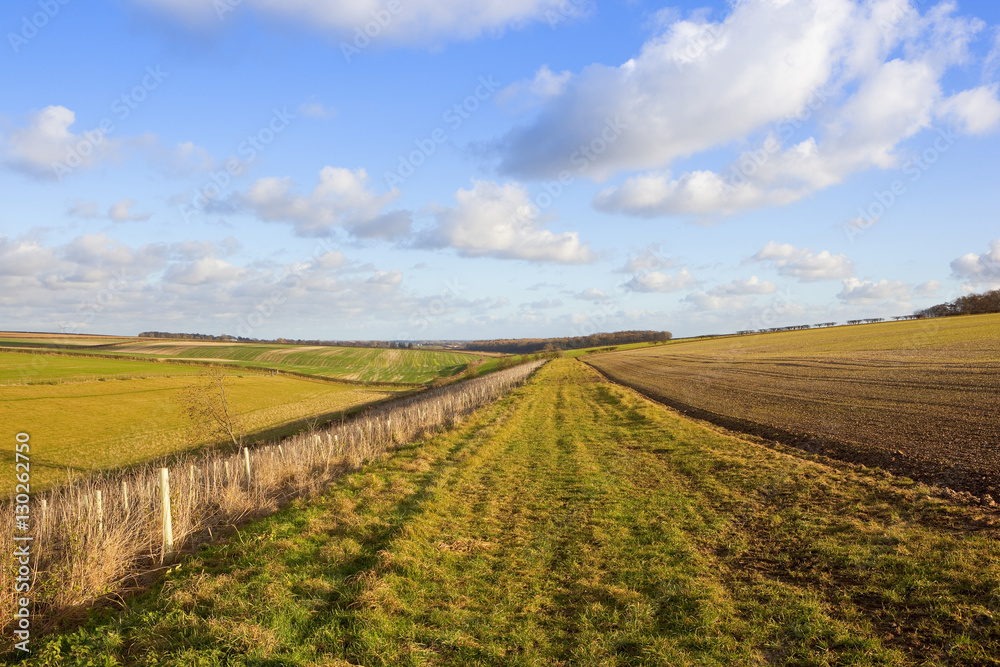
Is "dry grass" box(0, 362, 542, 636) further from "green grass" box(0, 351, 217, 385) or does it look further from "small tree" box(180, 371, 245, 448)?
"green grass" box(0, 351, 217, 385)

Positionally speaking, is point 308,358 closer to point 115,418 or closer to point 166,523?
point 115,418

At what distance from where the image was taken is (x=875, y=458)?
458 inches

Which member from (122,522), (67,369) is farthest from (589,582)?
(67,369)

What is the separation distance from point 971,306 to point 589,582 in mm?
139764

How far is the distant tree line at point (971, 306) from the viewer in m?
94.6

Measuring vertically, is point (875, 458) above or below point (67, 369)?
below

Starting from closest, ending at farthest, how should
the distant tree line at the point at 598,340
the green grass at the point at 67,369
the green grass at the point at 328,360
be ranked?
1. the green grass at the point at 67,369
2. the green grass at the point at 328,360
3. the distant tree line at the point at 598,340

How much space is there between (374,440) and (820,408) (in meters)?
18.3

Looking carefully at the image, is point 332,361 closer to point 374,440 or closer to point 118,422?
point 118,422

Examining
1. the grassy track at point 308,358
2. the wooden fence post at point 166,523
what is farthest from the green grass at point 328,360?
the wooden fence post at point 166,523

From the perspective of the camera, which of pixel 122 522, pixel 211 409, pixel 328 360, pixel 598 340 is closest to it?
pixel 122 522

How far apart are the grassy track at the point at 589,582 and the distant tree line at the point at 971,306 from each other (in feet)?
405

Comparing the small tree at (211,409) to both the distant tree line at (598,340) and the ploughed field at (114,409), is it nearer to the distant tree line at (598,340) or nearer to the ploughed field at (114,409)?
the ploughed field at (114,409)

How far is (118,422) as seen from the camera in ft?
101
